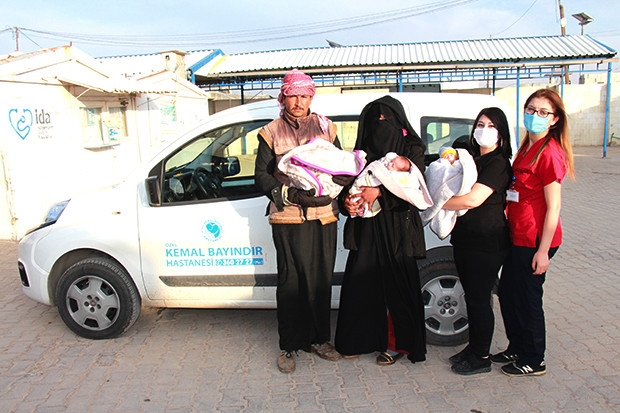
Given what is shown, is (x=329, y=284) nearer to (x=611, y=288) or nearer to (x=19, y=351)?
(x=19, y=351)

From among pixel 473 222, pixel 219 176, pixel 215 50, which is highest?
pixel 215 50

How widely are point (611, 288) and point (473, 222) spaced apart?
9.19ft

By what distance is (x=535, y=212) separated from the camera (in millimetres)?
3115

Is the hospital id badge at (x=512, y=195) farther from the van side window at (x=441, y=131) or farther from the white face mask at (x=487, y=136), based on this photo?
the van side window at (x=441, y=131)

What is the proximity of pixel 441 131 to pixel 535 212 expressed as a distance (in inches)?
38.2

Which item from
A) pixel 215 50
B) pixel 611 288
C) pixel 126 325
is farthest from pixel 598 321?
pixel 215 50

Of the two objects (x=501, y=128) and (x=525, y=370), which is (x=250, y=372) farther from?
(x=501, y=128)

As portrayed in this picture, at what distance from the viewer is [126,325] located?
406 centimetres

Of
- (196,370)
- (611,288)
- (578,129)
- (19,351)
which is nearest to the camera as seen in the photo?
(196,370)

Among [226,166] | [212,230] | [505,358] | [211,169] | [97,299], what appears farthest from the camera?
[226,166]

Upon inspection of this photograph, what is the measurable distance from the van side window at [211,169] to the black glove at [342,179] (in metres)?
0.81

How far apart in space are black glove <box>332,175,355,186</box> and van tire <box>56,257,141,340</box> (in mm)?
1941

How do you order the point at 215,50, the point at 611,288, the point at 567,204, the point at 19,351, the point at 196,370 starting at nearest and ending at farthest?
the point at 196,370 < the point at 19,351 < the point at 611,288 < the point at 567,204 < the point at 215,50

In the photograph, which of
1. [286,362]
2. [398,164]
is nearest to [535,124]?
[398,164]
